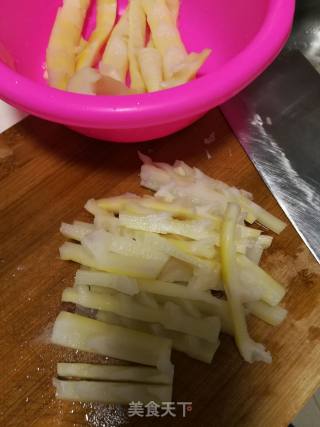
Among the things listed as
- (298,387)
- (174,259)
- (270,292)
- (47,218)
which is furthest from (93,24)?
(298,387)

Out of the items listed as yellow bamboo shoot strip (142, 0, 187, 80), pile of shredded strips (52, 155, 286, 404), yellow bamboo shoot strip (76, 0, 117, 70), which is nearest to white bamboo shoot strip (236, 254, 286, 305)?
pile of shredded strips (52, 155, 286, 404)

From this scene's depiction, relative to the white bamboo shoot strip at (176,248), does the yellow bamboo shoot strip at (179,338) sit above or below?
below

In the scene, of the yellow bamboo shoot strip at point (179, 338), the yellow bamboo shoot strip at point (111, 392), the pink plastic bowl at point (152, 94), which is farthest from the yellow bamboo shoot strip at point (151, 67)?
the yellow bamboo shoot strip at point (111, 392)

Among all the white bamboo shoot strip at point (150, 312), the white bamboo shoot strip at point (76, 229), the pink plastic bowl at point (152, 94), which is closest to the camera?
the pink plastic bowl at point (152, 94)

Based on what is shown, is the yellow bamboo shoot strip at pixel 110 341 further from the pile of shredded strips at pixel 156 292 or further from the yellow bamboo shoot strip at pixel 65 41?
the yellow bamboo shoot strip at pixel 65 41

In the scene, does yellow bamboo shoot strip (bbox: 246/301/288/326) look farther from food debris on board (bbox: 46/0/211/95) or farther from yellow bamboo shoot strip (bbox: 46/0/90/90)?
yellow bamboo shoot strip (bbox: 46/0/90/90)

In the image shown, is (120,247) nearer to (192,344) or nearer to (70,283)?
(70,283)

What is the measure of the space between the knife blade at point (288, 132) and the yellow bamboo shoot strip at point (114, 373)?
43 centimetres

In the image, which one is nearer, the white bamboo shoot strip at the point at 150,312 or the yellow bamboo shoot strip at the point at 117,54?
the white bamboo shoot strip at the point at 150,312

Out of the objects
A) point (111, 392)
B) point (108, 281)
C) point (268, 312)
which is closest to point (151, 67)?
point (108, 281)

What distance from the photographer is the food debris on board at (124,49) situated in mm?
1090

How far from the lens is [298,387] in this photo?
38.8 inches

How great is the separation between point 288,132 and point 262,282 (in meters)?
0.42

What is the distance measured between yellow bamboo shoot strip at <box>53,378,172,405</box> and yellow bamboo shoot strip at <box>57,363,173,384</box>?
0.01 metres
